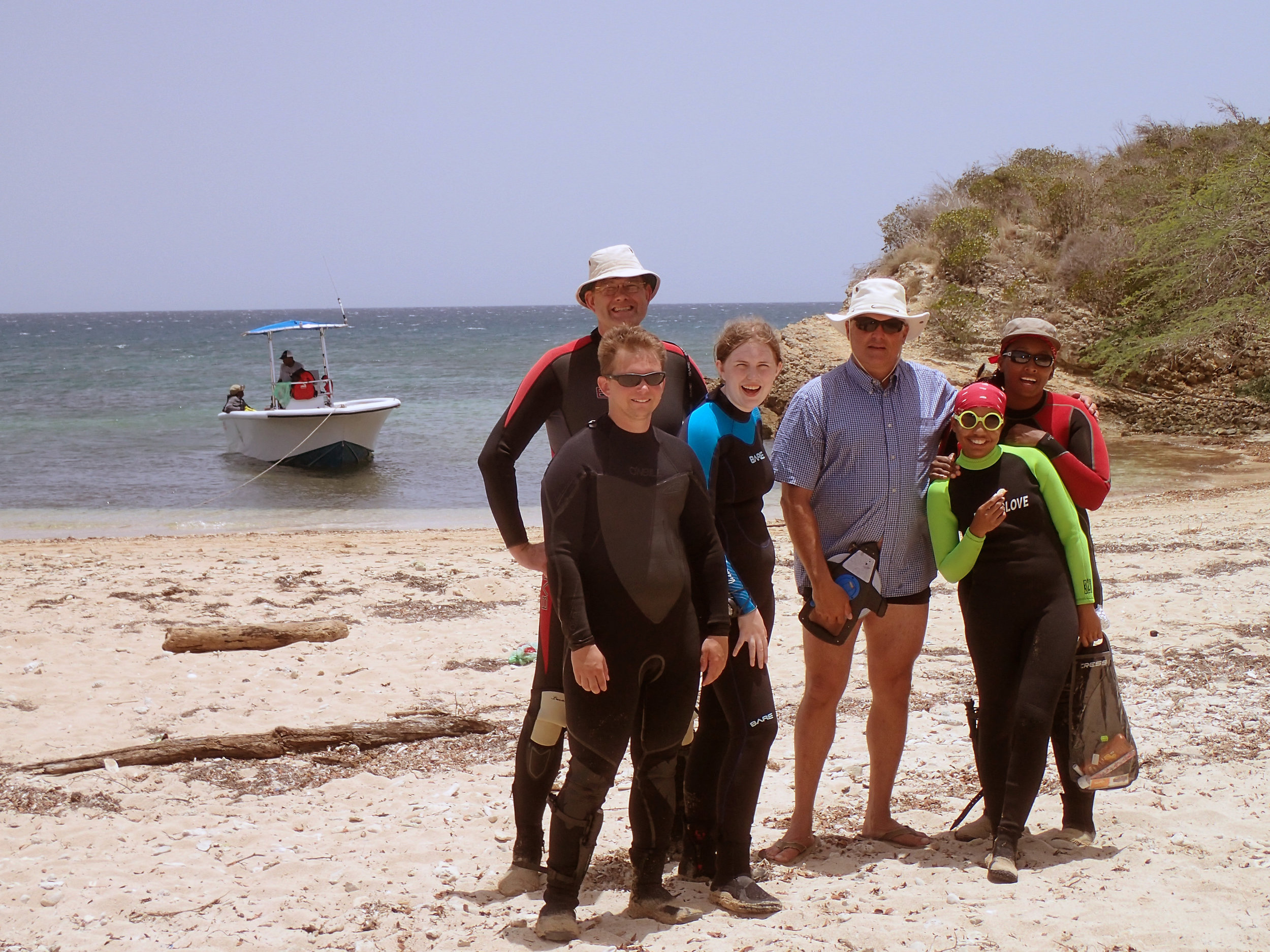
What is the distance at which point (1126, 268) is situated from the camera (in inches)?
842

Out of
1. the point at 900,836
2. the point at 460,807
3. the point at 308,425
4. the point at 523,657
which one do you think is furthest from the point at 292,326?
the point at 900,836

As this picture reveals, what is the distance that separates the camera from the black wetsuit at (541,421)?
10.6 feet

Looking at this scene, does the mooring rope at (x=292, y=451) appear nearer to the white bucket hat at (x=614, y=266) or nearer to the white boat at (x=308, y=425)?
the white boat at (x=308, y=425)

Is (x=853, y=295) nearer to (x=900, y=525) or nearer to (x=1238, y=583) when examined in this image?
(x=900, y=525)

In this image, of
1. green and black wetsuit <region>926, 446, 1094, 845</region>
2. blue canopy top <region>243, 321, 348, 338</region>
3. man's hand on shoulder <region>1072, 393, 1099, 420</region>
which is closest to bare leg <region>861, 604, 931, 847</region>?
green and black wetsuit <region>926, 446, 1094, 845</region>

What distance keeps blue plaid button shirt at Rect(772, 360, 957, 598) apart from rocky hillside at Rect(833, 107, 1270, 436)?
15.2 metres

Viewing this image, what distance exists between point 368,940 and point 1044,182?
85.4 ft

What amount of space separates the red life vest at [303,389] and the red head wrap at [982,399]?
17220 mm

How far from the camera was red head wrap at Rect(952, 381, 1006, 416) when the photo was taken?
317 centimetres

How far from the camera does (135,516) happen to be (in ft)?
48.4

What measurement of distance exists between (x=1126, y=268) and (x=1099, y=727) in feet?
68.0

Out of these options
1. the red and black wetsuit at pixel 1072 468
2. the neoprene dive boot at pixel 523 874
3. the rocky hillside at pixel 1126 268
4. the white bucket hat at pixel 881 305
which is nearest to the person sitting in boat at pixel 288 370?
the rocky hillside at pixel 1126 268

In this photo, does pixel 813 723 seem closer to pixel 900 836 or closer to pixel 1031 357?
pixel 900 836

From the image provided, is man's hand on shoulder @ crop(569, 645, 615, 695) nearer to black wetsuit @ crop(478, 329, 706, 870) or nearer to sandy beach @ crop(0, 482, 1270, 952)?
black wetsuit @ crop(478, 329, 706, 870)
